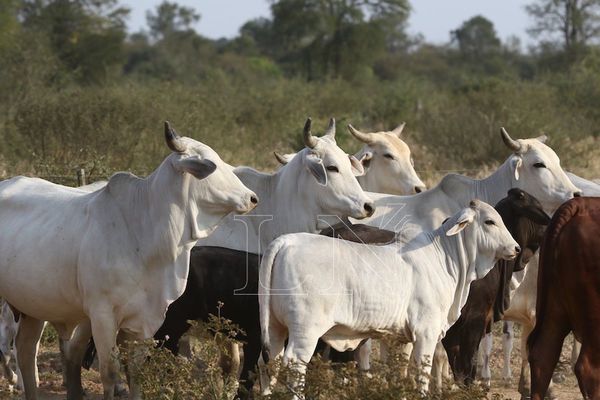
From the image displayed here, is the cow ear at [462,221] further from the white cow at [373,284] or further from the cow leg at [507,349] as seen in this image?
the cow leg at [507,349]

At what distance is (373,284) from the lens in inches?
273

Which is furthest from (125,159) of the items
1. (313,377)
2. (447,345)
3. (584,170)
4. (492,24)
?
(492,24)

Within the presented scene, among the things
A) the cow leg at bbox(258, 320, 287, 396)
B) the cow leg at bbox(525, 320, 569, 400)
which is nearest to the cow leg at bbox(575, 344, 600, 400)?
the cow leg at bbox(525, 320, 569, 400)

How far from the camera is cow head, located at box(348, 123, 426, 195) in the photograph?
10695mm

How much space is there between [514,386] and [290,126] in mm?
13568

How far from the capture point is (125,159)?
15383 mm

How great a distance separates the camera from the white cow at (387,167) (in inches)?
421

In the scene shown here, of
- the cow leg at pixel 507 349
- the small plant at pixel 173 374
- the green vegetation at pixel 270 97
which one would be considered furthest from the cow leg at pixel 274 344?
the green vegetation at pixel 270 97

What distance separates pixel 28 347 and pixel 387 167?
4.09m

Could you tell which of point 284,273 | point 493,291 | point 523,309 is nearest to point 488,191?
point 523,309

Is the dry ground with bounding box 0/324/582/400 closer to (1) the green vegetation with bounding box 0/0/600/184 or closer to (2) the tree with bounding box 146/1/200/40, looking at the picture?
(1) the green vegetation with bounding box 0/0/600/184

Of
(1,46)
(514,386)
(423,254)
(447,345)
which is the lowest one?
(514,386)

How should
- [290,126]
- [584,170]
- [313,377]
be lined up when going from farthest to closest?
[290,126], [584,170], [313,377]

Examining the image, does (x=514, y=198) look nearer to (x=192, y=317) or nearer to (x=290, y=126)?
(x=192, y=317)
